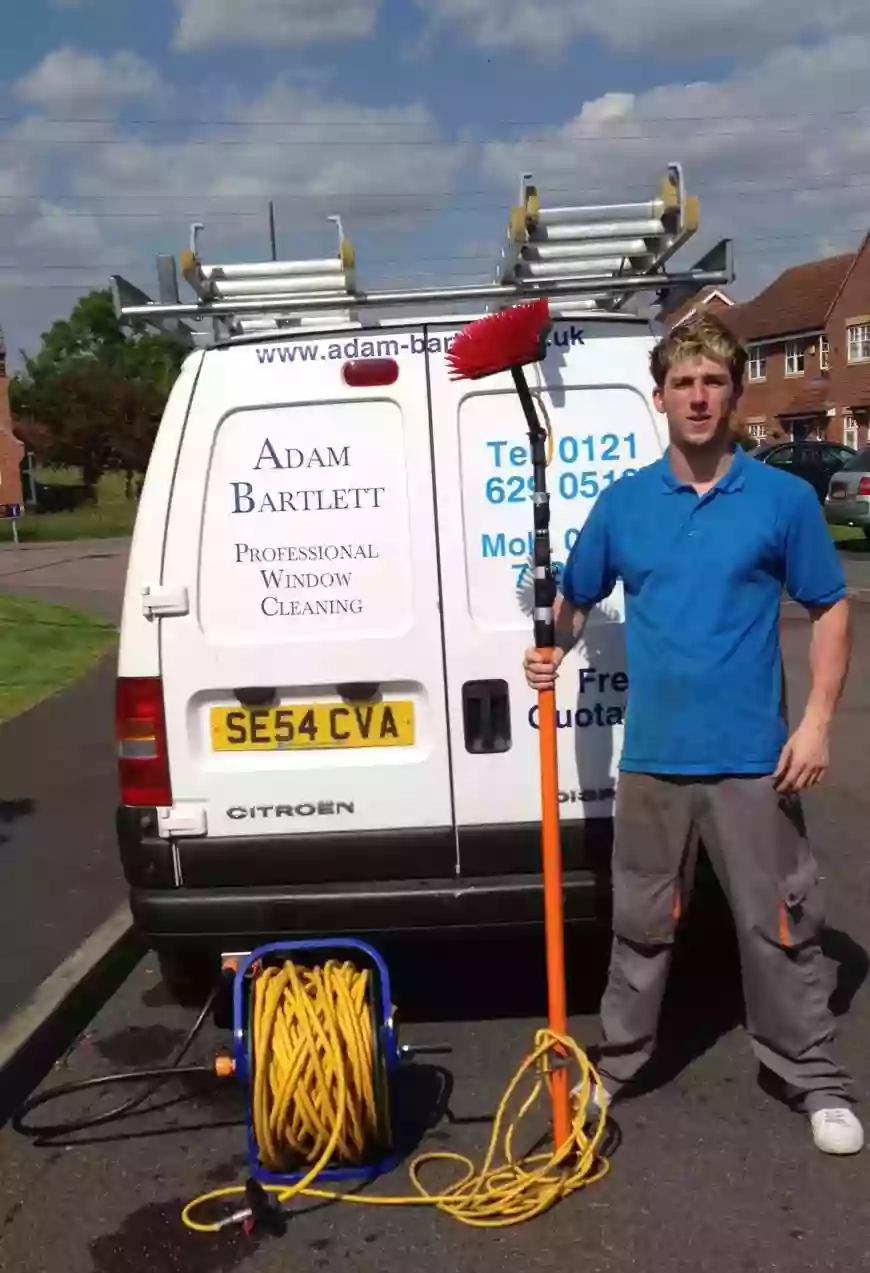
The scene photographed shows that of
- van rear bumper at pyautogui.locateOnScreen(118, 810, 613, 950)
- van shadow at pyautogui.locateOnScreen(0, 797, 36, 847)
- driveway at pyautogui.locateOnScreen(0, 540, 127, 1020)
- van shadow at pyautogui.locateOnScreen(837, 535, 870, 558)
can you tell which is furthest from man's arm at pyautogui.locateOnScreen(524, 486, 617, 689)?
van shadow at pyautogui.locateOnScreen(837, 535, 870, 558)

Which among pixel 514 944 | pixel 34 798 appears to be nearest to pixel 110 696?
pixel 34 798

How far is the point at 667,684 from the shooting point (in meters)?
3.72

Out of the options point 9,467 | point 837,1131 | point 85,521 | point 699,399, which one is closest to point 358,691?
point 699,399

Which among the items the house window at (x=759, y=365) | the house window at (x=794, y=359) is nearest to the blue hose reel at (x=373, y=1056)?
the house window at (x=794, y=359)

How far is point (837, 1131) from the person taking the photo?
12.1ft

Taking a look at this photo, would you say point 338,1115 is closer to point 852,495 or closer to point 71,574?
point 852,495

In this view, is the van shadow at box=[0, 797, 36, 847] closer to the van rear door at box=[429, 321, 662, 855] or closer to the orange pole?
the van rear door at box=[429, 321, 662, 855]

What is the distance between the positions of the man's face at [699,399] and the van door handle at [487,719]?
97cm

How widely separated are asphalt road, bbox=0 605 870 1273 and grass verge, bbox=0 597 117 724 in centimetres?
689

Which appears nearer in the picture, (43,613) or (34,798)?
(34,798)

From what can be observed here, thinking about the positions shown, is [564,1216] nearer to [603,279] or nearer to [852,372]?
[603,279]

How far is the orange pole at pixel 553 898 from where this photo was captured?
3.67 metres

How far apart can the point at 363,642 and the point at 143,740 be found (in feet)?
2.36

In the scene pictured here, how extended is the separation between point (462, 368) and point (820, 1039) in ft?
6.62
